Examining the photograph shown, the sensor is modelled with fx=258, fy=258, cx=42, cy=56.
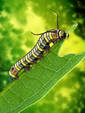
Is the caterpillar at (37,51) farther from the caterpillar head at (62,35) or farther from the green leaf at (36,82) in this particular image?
the green leaf at (36,82)

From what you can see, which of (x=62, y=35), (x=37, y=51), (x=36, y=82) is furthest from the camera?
(x=37, y=51)

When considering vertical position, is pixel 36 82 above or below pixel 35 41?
below

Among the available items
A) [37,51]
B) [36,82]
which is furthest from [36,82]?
[37,51]

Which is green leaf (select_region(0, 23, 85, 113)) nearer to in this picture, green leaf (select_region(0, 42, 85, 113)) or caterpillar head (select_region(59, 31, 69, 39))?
green leaf (select_region(0, 42, 85, 113))

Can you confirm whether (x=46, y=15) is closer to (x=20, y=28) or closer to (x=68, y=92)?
(x=20, y=28)

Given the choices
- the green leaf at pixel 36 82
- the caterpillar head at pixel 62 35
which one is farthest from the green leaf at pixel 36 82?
the caterpillar head at pixel 62 35

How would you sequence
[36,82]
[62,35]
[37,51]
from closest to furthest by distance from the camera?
[36,82]
[62,35]
[37,51]

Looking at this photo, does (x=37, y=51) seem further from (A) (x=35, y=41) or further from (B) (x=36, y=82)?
(B) (x=36, y=82)
